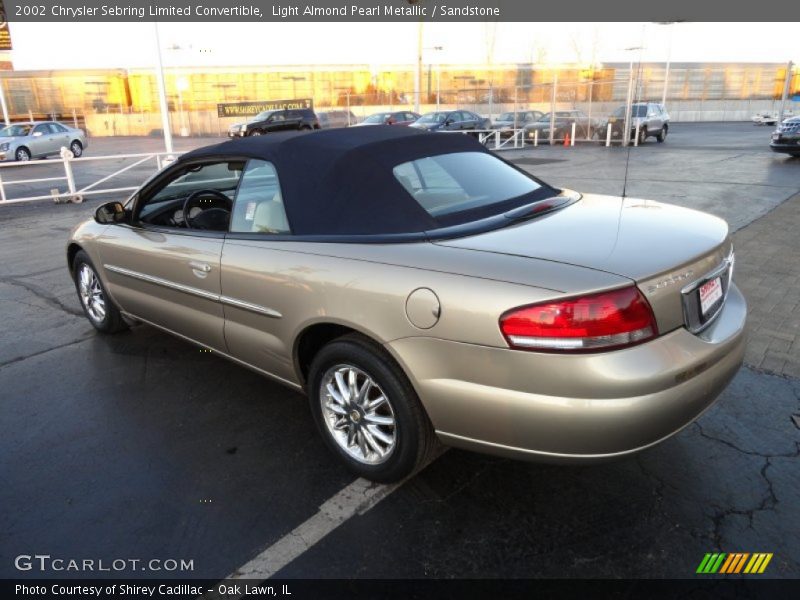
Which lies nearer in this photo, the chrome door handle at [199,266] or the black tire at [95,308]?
the chrome door handle at [199,266]

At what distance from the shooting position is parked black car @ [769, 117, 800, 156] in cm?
1673

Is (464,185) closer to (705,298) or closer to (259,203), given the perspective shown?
(259,203)

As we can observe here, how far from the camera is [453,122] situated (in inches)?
1101

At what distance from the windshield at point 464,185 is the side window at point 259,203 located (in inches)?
25.5

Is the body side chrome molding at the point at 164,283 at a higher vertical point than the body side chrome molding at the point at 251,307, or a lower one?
lower

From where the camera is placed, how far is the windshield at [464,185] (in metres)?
3.04

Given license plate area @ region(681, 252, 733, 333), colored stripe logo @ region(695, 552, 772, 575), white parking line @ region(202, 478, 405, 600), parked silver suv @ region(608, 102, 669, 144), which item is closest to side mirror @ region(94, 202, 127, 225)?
white parking line @ region(202, 478, 405, 600)

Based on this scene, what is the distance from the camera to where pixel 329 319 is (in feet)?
9.23

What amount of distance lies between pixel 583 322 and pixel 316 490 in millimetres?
1520

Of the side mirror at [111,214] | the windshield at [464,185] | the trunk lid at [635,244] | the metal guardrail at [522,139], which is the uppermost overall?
the windshield at [464,185]

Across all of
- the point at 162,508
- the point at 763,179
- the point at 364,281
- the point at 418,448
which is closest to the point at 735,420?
the point at 418,448

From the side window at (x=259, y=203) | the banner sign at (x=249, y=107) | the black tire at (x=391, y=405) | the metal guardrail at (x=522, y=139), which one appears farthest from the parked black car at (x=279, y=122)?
the black tire at (x=391, y=405)

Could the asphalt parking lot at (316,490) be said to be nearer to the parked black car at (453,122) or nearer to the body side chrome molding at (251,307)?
the body side chrome molding at (251,307)

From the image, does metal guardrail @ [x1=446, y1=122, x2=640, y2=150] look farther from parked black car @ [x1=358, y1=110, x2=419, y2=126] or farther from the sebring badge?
the sebring badge
